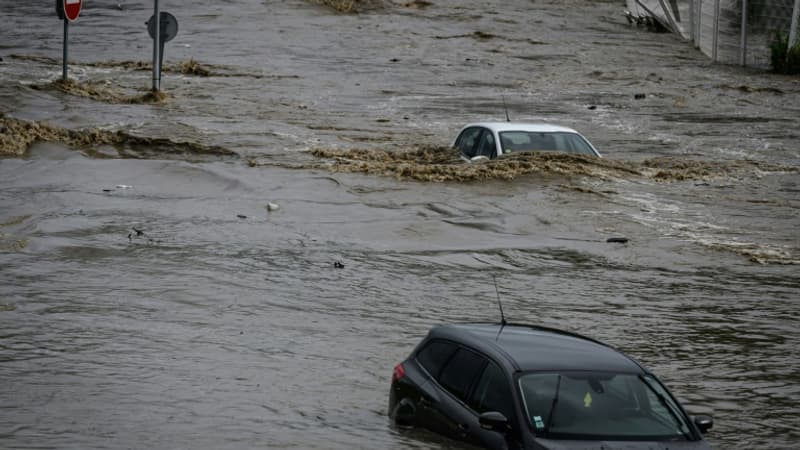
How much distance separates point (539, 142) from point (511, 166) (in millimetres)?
557

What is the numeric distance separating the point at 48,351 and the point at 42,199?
7.01m

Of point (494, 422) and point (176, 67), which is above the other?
point (494, 422)

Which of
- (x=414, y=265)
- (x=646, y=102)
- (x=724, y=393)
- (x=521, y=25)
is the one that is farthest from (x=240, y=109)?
(x=521, y=25)

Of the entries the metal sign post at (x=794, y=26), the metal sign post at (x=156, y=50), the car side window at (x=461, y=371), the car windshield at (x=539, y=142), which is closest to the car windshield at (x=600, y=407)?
the car side window at (x=461, y=371)

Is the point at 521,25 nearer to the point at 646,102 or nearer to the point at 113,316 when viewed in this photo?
the point at 646,102

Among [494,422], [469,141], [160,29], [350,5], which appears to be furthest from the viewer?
[350,5]

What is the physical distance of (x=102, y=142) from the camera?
22.7 metres

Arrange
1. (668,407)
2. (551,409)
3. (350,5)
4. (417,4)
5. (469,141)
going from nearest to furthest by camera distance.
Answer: (551,409)
(668,407)
(469,141)
(350,5)
(417,4)

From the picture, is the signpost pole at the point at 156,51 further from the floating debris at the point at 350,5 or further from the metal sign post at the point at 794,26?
the floating debris at the point at 350,5

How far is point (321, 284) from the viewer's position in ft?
48.7

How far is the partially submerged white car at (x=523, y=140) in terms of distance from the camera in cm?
1919

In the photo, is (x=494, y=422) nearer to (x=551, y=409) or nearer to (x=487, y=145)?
(x=551, y=409)

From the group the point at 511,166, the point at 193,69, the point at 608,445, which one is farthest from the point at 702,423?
the point at 193,69

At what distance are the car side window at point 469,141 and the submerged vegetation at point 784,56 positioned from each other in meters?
19.0
